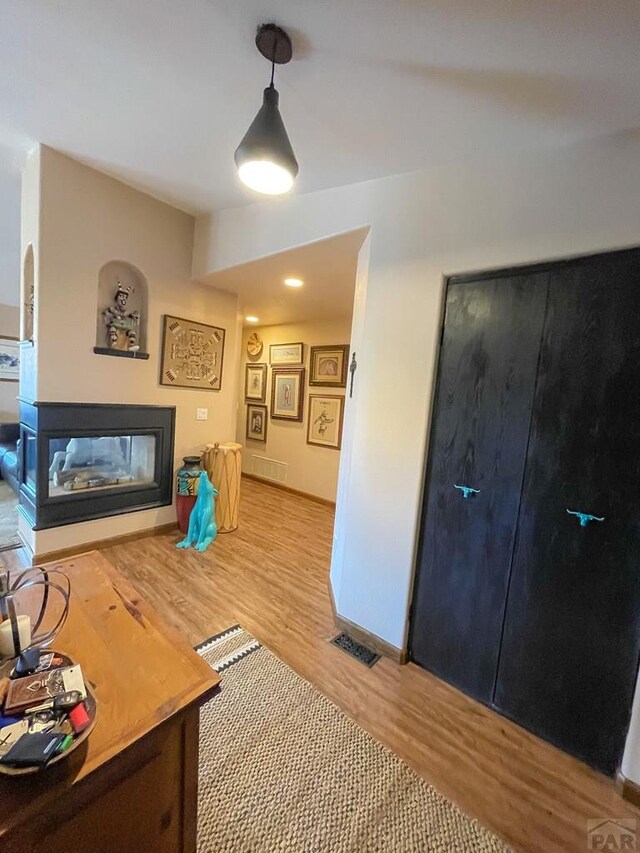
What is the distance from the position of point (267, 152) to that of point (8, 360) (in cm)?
590

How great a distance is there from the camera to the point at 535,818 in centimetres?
124

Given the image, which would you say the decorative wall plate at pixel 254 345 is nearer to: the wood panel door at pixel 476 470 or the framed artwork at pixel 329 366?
the framed artwork at pixel 329 366

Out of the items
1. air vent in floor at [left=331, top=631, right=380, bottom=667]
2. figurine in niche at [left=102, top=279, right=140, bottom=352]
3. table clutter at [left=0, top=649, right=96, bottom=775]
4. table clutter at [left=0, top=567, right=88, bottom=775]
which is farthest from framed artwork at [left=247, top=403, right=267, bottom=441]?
table clutter at [left=0, top=649, right=96, bottom=775]

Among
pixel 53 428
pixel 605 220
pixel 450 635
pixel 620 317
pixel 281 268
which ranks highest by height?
pixel 281 268

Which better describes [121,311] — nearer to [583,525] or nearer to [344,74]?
[344,74]

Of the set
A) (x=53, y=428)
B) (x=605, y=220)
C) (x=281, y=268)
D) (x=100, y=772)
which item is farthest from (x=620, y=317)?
(x=53, y=428)

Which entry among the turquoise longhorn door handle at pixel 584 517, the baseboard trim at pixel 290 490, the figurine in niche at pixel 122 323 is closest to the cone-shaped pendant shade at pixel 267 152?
the turquoise longhorn door handle at pixel 584 517

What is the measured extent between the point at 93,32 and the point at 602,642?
9.83 ft

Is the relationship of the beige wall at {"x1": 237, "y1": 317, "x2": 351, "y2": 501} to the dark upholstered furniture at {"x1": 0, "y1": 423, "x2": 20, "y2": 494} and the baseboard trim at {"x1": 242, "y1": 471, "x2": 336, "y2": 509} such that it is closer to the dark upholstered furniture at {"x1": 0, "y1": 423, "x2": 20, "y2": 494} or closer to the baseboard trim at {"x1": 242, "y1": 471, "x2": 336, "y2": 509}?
the baseboard trim at {"x1": 242, "y1": 471, "x2": 336, "y2": 509}

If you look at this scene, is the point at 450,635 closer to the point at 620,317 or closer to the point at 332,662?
the point at 332,662

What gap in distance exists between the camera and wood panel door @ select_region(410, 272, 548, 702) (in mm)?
1544

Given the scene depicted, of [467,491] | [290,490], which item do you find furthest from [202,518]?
Result: [467,491]

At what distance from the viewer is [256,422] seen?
17.8 ft

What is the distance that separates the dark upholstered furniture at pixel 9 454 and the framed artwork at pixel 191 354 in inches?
82.2
